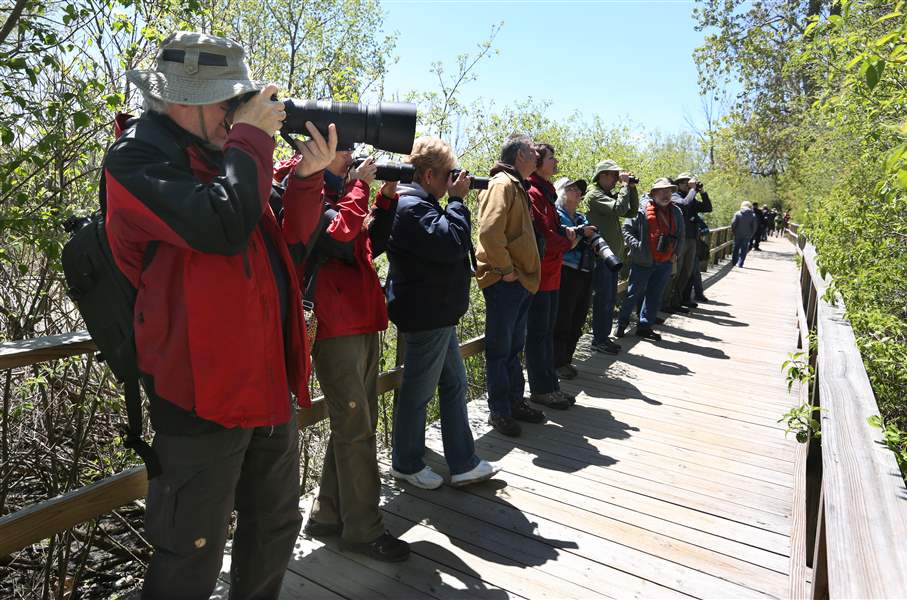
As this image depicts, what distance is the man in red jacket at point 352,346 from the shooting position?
2469 millimetres

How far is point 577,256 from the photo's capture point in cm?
519

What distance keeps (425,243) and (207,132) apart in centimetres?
137

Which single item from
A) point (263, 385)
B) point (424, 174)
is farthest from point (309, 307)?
point (424, 174)

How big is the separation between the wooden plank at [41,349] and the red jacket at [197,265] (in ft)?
1.63

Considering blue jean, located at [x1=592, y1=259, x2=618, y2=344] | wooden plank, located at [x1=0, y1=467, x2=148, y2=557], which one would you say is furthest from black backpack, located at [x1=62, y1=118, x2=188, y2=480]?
blue jean, located at [x1=592, y1=259, x2=618, y2=344]

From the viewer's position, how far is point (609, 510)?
3.37m

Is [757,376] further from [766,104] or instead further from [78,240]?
[766,104]

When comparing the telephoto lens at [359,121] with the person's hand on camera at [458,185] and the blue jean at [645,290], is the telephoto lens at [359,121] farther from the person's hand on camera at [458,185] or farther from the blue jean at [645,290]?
the blue jean at [645,290]

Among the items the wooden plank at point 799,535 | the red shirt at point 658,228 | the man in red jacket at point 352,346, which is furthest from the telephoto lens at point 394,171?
the red shirt at point 658,228

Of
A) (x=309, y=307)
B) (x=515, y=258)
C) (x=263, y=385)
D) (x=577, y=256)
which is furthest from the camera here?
(x=577, y=256)

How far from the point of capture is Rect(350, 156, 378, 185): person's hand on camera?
2.45m

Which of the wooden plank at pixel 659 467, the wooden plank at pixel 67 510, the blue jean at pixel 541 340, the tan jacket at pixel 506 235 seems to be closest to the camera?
the wooden plank at pixel 67 510

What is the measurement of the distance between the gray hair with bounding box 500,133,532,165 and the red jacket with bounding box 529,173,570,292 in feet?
1.14

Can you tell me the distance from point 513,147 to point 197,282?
276 centimetres
